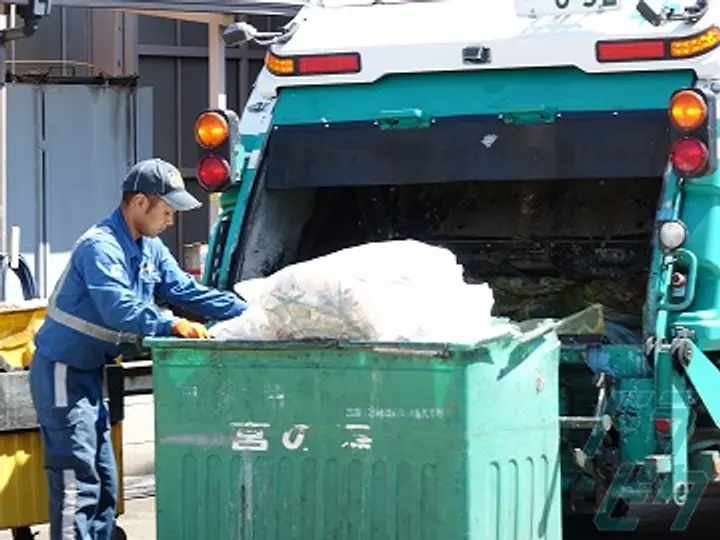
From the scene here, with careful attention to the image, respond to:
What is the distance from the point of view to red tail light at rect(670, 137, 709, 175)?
6082 mm

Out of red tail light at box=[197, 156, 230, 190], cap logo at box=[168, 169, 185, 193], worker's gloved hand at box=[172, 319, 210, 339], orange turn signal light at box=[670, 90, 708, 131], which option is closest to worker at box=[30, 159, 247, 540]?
cap logo at box=[168, 169, 185, 193]

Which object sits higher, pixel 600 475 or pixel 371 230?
pixel 371 230

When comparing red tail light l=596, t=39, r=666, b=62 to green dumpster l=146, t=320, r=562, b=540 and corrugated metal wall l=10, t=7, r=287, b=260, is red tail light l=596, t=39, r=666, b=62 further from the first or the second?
corrugated metal wall l=10, t=7, r=287, b=260

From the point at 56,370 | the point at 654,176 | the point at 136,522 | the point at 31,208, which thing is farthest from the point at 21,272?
the point at 31,208

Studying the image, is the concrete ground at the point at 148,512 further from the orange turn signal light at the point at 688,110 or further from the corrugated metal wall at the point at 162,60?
the corrugated metal wall at the point at 162,60

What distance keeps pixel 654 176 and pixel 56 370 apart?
210cm

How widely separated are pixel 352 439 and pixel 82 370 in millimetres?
1236

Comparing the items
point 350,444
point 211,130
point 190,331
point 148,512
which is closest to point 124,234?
point 190,331

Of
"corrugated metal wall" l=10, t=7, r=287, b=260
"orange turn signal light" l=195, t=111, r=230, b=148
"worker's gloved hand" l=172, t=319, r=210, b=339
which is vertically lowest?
"worker's gloved hand" l=172, t=319, r=210, b=339

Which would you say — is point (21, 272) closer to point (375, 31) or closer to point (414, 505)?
point (375, 31)

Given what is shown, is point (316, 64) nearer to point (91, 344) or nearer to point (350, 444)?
point (91, 344)

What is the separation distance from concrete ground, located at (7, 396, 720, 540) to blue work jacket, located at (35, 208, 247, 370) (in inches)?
58.3

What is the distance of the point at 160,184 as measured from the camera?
19.9 feet

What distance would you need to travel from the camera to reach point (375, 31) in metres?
6.83
